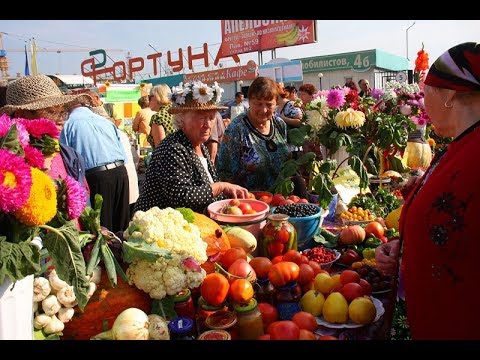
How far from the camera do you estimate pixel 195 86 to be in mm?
2561

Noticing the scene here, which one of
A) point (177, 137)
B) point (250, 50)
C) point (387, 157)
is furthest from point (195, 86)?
point (250, 50)

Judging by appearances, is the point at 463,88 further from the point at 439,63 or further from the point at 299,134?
the point at 299,134

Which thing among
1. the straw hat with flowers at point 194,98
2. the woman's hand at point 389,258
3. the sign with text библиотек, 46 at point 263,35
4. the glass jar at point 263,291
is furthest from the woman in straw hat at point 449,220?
the sign with text библиотек, 46 at point 263,35

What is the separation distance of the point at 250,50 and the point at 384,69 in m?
9.81

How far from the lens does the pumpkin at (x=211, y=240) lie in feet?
6.01

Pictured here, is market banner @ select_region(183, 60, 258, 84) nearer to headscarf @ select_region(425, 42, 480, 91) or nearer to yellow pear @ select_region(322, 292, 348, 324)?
yellow pear @ select_region(322, 292, 348, 324)

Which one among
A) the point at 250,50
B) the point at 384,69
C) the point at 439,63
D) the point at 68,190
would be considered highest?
the point at 250,50

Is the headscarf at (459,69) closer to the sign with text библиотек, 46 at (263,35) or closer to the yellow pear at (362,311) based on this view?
the yellow pear at (362,311)

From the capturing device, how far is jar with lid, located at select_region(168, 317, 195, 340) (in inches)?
56.5

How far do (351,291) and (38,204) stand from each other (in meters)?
1.35

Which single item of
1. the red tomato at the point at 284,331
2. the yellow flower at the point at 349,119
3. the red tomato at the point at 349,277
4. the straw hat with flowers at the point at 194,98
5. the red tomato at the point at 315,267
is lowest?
the red tomato at the point at 284,331

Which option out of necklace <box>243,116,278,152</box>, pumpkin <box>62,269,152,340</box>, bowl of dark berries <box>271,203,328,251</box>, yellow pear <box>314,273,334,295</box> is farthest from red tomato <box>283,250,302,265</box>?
necklace <box>243,116,278,152</box>

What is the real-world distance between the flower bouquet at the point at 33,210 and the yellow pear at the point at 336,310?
1033 mm

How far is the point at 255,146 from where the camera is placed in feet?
10.8
